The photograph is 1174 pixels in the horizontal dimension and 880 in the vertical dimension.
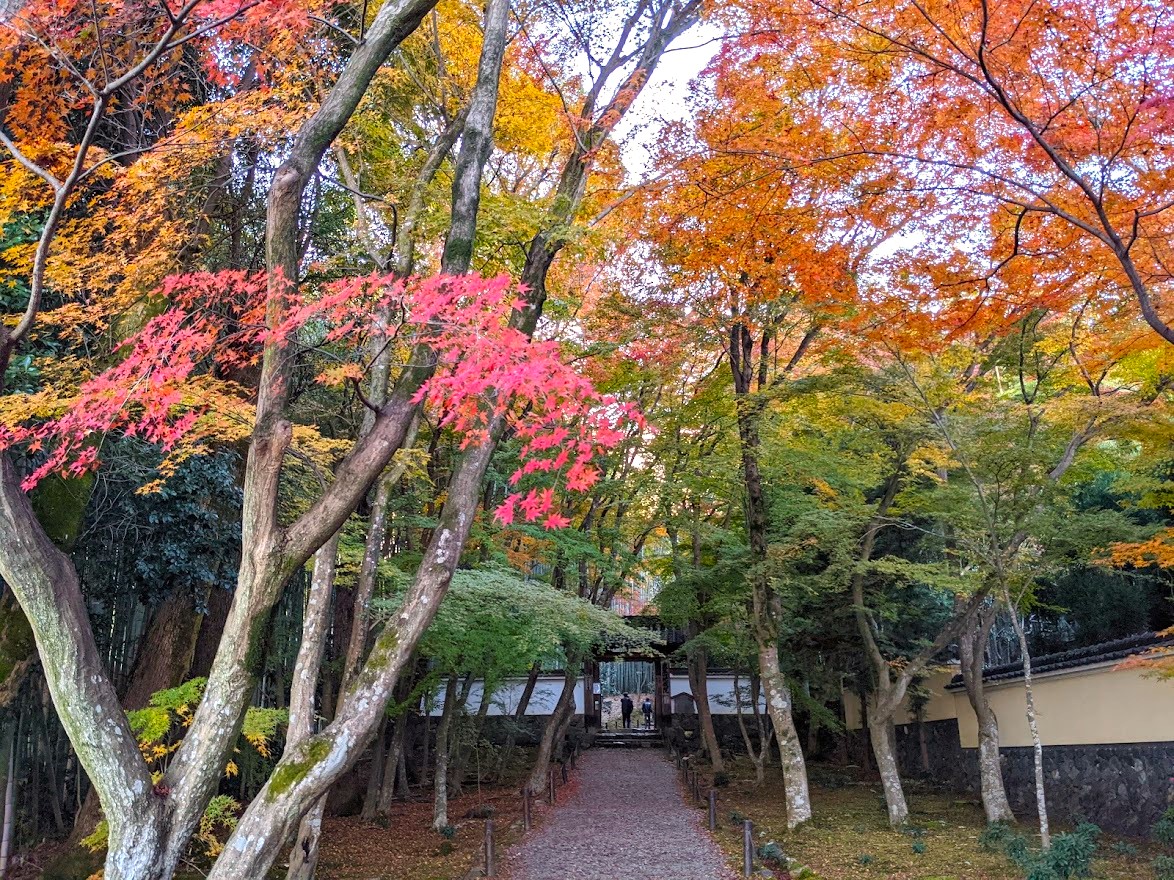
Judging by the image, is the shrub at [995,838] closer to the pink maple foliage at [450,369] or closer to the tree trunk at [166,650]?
the pink maple foliage at [450,369]

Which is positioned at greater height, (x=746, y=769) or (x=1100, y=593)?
(x=1100, y=593)

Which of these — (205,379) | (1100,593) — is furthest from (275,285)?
(1100,593)

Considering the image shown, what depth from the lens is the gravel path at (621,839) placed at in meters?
8.96

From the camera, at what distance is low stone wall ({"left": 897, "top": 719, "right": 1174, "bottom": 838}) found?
30.2 feet

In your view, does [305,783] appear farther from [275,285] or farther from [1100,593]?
[1100,593]

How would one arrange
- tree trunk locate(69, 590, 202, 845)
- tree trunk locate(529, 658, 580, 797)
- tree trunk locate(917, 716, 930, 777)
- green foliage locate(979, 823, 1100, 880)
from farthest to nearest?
tree trunk locate(917, 716, 930, 777) → tree trunk locate(529, 658, 580, 797) → tree trunk locate(69, 590, 202, 845) → green foliage locate(979, 823, 1100, 880)

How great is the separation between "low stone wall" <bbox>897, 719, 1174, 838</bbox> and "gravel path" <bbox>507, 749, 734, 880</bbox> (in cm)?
491

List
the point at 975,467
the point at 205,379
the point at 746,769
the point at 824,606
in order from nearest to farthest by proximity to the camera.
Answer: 1. the point at 205,379
2. the point at 975,467
3. the point at 824,606
4. the point at 746,769

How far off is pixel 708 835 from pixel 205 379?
8767mm

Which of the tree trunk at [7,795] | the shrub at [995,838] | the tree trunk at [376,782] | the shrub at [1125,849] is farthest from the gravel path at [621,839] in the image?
the tree trunk at [7,795]

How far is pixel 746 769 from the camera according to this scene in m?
18.2

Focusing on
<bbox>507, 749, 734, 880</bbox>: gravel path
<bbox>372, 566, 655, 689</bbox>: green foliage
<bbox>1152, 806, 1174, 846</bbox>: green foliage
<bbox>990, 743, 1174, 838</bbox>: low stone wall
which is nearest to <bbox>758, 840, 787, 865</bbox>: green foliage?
<bbox>507, 749, 734, 880</bbox>: gravel path

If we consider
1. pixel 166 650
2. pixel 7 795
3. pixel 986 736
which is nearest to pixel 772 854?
pixel 986 736

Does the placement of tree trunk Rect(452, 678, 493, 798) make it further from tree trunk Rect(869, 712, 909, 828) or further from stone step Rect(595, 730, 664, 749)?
stone step Rect(595, 730, 664, 749)
